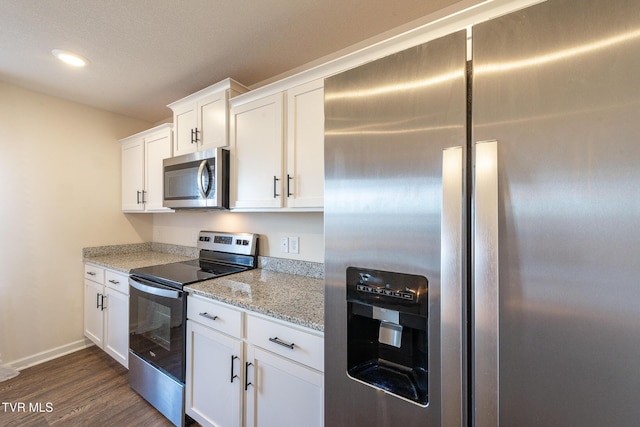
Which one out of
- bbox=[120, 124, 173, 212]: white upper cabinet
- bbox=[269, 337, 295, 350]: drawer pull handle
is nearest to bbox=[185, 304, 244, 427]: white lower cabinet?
bbox=[269, 337, 295, 350]: drawer pull handle

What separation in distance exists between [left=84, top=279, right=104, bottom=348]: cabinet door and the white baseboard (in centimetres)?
12

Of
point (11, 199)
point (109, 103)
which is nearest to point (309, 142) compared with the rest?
point (109, 103)

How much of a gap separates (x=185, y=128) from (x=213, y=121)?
366 millimetres

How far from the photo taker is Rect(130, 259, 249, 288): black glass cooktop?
1660 millimetres

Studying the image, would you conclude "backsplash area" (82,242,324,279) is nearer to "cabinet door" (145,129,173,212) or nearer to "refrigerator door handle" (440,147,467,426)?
"cabinet door" (145,129,173,212)

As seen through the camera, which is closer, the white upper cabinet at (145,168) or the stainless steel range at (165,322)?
the stainless steel range at (165,322)

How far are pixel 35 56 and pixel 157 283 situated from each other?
5.82 feet

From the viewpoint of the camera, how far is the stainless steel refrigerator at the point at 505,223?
55 cm

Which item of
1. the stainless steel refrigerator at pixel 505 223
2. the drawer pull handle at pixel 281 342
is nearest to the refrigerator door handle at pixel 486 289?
the stainless steel refrigerator at pixel 505 223

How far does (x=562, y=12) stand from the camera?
23.6 inches

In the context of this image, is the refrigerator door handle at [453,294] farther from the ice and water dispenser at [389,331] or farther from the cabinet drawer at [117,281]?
the cabinet drawer at [117,281]

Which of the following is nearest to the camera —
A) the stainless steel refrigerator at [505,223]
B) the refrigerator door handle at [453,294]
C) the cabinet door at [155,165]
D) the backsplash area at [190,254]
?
the stainless steel refrigerator at [505,223]

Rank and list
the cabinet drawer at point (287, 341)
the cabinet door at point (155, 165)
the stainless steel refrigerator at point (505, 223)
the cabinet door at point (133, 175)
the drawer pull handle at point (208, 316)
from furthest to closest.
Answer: the cabinet door at point (133, 175), the cabinet door at point (155, 165), the drawer pull handle at point (208, 316), the cabinet drawer at point (287, 341), the stainless steel refrigerator at point (505, 223)

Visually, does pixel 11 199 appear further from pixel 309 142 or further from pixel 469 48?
pixel 469 48
